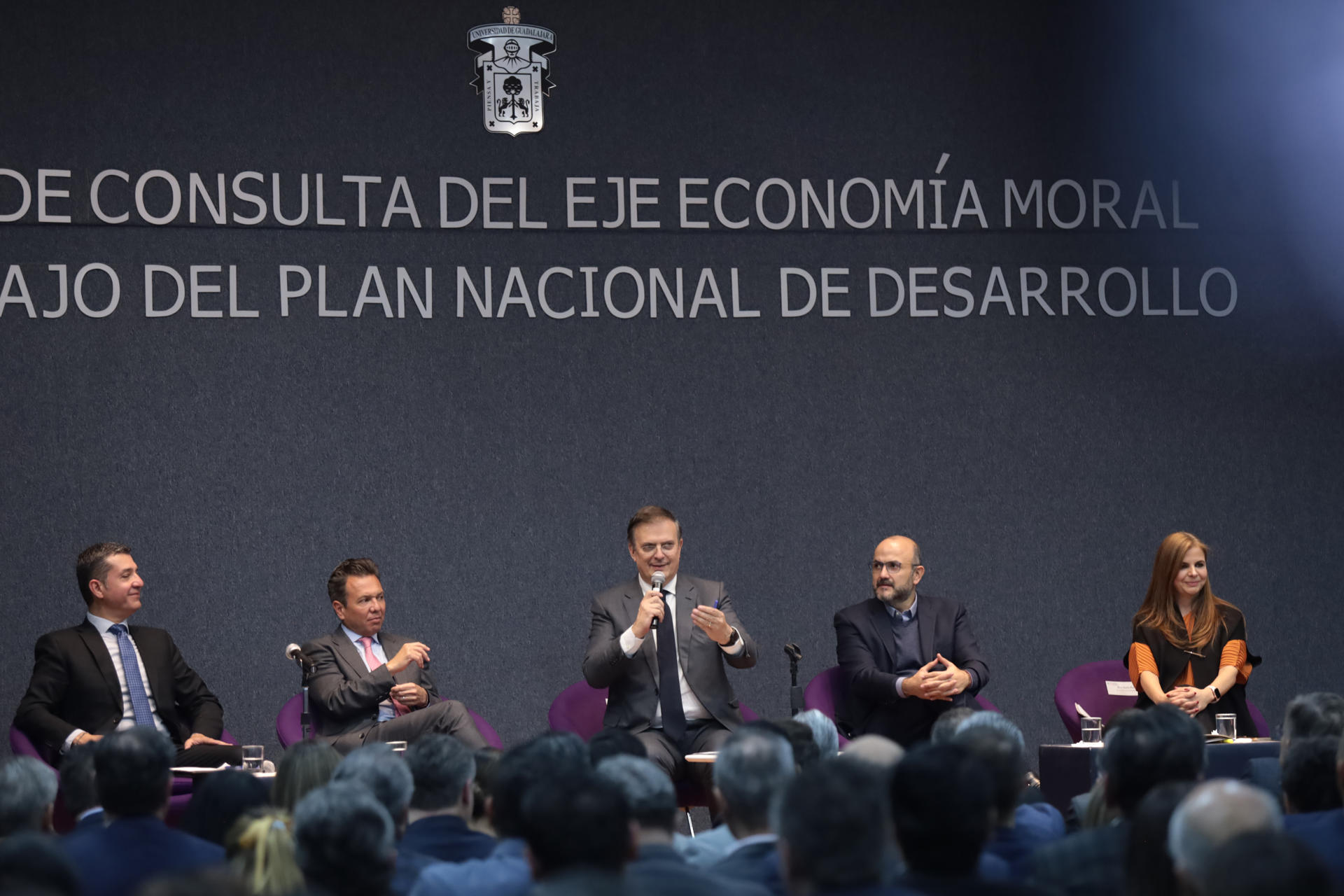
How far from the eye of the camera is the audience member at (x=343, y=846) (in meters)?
2.33

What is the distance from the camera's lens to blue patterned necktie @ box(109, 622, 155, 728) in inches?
220

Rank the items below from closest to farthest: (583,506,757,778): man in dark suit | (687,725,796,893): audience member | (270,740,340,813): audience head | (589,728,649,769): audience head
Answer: (687,725,796,893): audience member
(270,740,340,813): audience head
(589,728,649,769): audience head
(583,506,757,778): man in dark suit

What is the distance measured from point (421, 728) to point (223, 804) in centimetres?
236

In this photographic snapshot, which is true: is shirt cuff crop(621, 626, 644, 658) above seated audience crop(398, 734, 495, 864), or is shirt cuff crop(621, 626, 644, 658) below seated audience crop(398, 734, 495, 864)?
above

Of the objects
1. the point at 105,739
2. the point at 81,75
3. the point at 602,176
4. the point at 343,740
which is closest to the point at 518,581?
the point at 343,740

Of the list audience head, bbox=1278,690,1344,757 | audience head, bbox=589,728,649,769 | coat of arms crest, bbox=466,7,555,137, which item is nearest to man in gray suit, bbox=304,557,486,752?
audience head, bbox=589,728,649,769

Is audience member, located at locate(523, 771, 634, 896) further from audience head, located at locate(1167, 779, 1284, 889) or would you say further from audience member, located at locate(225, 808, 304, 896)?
audience head, located at locate(1167, 779, 1284, 889)

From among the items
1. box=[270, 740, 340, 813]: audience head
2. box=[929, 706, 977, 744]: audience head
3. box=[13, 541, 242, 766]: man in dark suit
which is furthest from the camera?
box=[13, 541, 242, 766]: man in dark suit

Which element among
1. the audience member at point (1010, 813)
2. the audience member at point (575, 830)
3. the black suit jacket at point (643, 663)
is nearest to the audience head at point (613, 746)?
the audience member at point (1010, 813)

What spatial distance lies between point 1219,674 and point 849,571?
1628mm

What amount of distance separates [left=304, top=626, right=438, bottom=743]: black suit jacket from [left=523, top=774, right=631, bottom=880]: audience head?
3.29 meters

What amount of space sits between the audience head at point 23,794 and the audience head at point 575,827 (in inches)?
55.9

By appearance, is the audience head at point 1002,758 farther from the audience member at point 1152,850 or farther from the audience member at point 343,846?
the audience member at point 343,846

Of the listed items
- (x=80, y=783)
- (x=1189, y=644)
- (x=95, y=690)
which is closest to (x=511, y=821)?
(x=80, y=783)
